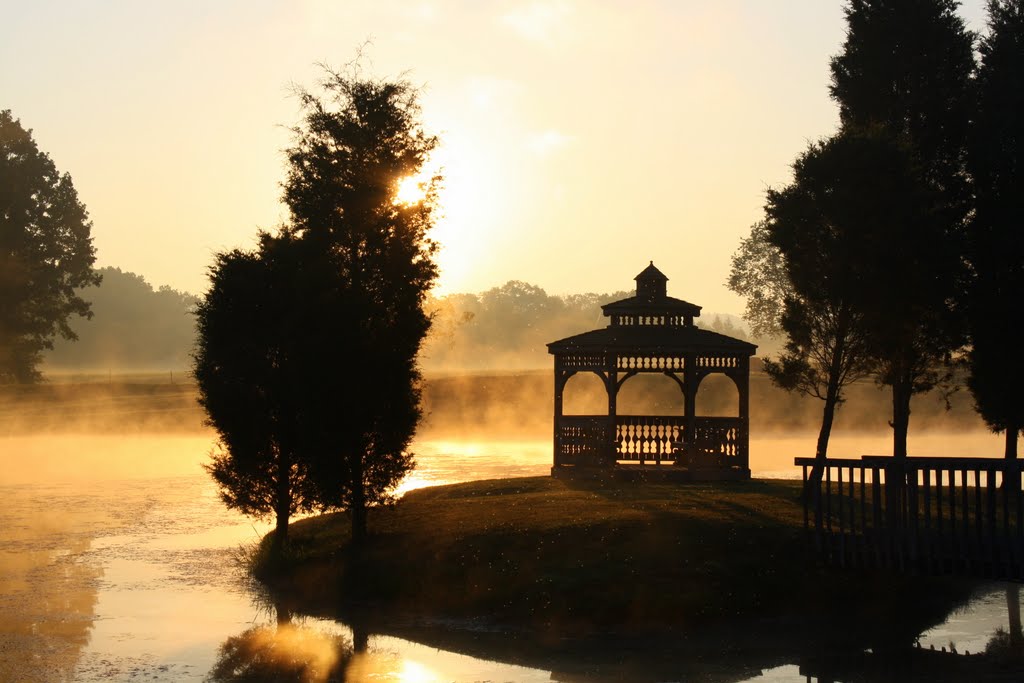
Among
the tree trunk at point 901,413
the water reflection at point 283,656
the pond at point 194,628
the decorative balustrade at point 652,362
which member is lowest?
the water reflection at point 283,656

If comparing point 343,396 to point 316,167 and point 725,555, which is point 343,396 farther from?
point 725,555

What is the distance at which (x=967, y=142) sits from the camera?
1458 inches

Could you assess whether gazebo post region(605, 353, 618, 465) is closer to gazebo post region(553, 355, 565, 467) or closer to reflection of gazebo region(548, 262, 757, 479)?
reflection of gazebo region(548, 262, 757, 479)

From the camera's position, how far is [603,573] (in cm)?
2431

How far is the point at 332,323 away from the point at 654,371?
1165cm

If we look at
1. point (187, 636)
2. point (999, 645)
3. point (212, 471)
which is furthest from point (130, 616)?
point (999, 645)

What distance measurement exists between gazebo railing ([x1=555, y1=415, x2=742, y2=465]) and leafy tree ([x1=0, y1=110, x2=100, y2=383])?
200ft

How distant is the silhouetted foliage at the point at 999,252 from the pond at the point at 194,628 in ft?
34.2

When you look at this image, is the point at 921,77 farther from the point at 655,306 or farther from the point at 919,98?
the point at 655,306

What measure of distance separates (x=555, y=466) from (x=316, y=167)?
12922 mm

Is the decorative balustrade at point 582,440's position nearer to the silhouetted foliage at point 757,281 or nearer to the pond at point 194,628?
the pond at point 194,628

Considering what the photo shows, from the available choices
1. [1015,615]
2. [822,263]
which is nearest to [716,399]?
[822,263]

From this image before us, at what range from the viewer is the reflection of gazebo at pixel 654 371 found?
37688 millimetres

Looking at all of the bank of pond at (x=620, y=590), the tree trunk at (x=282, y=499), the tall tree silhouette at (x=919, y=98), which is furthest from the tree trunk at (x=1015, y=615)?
the tree trunk at (x=282, y=499)
